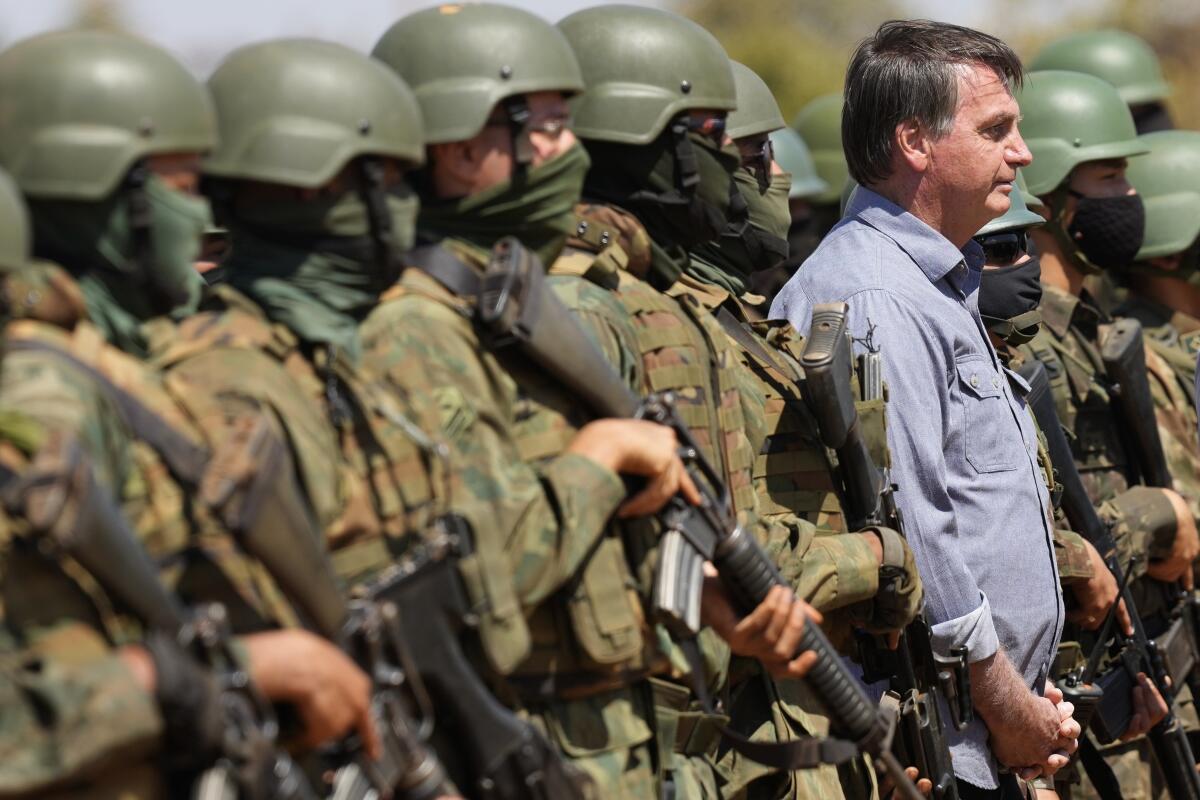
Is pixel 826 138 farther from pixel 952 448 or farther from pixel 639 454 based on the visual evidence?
pixel 639 454

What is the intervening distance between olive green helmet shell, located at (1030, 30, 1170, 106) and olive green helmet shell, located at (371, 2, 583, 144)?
734 cm

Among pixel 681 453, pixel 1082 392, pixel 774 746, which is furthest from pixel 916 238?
pixel 1082 392

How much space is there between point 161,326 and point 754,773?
2.33 meters

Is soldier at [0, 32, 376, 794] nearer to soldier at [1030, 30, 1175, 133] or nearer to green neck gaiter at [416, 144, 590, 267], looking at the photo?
green neck gaiter at [416, 144, 590, 267]

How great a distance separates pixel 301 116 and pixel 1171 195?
6.28 m

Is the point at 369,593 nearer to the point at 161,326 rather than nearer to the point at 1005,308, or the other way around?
the point at 161,326

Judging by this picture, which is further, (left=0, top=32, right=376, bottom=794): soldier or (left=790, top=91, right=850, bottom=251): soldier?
(left=790, top=91, right=850, bottom=251): soldier

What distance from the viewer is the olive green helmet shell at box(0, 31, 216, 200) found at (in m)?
3.72

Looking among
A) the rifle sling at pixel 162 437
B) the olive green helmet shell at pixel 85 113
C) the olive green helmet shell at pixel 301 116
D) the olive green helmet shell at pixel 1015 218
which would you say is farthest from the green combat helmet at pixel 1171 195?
the rifle sling at pixel 162 437

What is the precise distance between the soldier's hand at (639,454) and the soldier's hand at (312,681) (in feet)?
2.78

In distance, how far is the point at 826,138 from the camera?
14.0m

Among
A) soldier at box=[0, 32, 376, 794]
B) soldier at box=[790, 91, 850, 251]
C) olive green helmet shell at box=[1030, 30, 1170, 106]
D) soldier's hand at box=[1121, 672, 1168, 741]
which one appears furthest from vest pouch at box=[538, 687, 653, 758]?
soldier at box=[790, 91, 850, 251]

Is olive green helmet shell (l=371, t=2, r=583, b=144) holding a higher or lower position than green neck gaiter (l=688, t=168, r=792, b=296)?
higher

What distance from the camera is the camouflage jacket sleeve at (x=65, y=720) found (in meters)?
3.25
